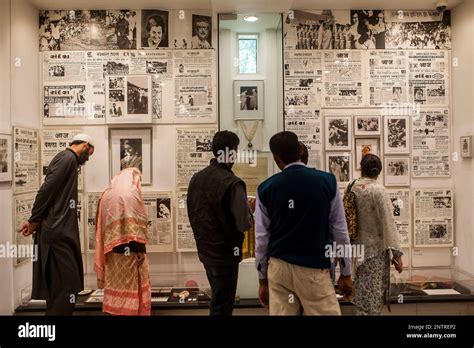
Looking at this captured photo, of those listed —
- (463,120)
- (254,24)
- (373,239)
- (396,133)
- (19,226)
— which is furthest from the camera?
(396,133)

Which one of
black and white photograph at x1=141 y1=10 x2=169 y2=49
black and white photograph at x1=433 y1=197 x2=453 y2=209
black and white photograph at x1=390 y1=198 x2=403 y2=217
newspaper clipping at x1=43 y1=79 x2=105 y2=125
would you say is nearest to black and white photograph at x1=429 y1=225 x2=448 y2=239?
black and white photograph at x1=433 y1=197 x2=453 y2=209

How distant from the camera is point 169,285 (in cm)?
300

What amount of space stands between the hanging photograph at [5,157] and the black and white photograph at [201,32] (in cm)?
144

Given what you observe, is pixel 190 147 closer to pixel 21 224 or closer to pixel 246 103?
pixel 246 103

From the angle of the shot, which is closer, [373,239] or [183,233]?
[373,239]

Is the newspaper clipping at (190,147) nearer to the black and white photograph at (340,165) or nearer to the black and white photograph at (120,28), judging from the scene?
the black and white photograph at (120,28)

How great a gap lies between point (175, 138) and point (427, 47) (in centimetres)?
202

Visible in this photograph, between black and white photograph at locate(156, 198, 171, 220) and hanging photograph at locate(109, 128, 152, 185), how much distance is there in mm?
244

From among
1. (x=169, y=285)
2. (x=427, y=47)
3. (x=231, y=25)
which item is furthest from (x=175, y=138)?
(x=427, y=47)

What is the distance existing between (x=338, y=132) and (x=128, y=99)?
159 cm

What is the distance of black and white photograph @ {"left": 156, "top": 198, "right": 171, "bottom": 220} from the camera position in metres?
3.02

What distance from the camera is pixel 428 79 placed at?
9.91 feet

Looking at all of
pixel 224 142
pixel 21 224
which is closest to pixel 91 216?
pixel 21 224

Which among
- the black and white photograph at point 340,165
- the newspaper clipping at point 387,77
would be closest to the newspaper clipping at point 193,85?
the black and white photograph at point 340,165
